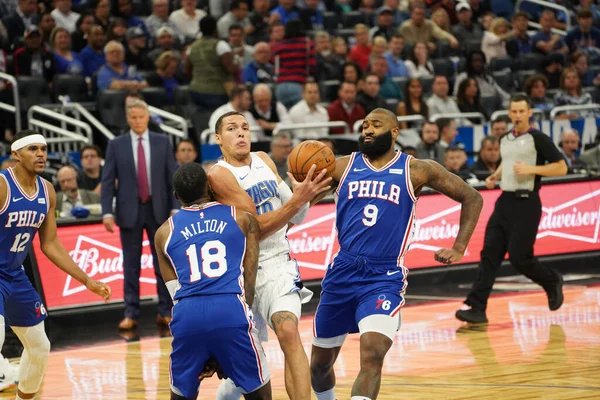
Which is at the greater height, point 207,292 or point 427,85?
point 427,85

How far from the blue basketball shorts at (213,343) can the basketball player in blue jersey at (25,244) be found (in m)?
1.98

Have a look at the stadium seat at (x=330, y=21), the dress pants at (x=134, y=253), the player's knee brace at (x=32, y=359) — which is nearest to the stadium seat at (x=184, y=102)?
the stadium seat at (x=330, y=21)

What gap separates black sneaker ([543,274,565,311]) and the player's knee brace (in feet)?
18.6

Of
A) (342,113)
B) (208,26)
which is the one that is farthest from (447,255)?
(208,26)

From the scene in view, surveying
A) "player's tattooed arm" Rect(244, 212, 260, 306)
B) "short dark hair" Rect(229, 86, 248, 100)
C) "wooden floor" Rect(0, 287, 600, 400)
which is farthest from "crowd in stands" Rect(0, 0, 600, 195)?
"player's tattooed arm" Rect(244, 212, 260, 306)

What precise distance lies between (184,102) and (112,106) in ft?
4.55

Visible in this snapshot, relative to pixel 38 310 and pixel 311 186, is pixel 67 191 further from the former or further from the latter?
pixel 311 186

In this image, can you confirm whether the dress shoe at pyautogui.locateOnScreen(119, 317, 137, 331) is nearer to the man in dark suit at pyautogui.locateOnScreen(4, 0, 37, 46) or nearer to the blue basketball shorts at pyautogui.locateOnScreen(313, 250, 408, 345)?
the blue basketball shorts at pyautogui.locateOnScreen(313, 250, 408, 345)

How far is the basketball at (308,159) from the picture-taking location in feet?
23.2

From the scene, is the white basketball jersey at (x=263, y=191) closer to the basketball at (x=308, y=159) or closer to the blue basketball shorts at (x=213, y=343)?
the basketball at (x=308, y=159)

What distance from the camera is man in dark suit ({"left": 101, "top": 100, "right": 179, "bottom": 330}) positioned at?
1159 cm

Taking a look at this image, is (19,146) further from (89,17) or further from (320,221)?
(89,17)

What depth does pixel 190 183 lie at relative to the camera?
6316 mm

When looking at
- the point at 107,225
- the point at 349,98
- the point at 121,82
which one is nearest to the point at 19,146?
the point at 107,225
